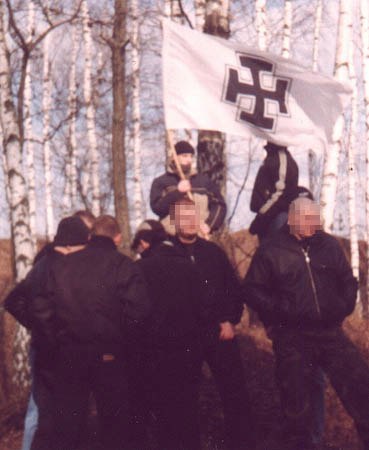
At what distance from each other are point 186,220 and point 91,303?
39.7 inches

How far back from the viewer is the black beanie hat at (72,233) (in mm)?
7234

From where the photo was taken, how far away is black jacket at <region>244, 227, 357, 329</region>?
731 cm

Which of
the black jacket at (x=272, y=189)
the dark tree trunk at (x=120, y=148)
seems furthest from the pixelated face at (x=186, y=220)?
the dark tree trunk at (x=120, y=148)

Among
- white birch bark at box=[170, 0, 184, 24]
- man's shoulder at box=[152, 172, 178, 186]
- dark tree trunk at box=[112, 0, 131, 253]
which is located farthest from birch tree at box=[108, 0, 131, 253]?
man's shoulder at box=[152, 172, 178, 186]

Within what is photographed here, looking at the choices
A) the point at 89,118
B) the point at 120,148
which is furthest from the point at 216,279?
the point at 89,118

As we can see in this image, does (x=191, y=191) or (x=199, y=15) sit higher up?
(x=199, y=15)

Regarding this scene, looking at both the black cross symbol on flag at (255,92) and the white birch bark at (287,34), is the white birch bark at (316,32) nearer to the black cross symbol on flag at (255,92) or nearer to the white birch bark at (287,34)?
the white birch bark at (287,34)

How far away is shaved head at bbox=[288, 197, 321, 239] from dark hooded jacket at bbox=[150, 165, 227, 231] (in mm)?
1211

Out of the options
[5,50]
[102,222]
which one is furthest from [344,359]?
[5,50]

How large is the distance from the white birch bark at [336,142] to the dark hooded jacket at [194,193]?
350 centimetres

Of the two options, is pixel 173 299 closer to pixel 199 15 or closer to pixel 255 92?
pixel 255 92

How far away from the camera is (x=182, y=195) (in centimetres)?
842

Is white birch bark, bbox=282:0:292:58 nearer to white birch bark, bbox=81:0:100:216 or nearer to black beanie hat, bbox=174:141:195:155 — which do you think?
white birch bark, bbox=81:0:100:216

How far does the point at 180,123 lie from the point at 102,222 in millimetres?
1628
